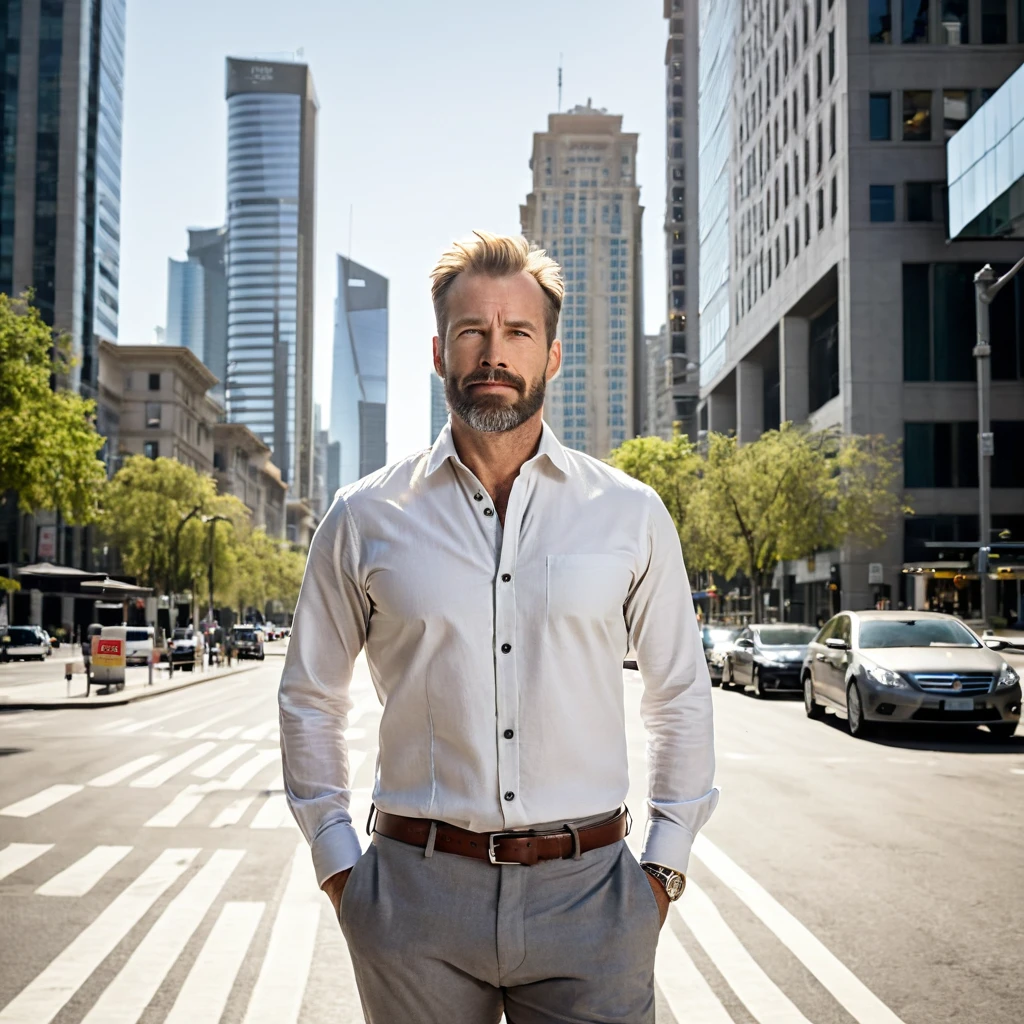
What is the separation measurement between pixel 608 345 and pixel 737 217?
118 metres

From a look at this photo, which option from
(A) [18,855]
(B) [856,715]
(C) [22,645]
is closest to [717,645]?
(B) [856,715]

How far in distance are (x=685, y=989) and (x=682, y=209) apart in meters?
134

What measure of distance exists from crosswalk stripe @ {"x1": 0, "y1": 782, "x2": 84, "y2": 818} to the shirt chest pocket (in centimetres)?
885

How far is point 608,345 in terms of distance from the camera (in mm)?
198875

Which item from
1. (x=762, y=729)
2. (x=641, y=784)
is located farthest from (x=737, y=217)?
(x=641, y=784)

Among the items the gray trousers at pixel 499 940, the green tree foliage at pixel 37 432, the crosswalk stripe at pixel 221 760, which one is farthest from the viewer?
the green tree foliage at pixel 37 432

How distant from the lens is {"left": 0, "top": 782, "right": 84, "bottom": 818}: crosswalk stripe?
10734 mm

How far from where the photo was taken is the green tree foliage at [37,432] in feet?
87.4

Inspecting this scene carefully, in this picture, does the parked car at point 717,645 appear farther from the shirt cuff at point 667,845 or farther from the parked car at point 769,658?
the shirt cuff at point 667,845

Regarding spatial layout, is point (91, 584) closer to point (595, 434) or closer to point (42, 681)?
point (42, 681)

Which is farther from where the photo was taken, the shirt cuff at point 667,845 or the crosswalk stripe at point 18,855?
the crosswalk stripe at point 18,855

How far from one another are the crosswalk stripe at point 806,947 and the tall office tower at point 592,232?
187 metres

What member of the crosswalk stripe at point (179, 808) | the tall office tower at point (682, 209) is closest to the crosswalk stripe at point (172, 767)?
the crosswalk stripe at point (179, 808)

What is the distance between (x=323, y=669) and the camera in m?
3.09
